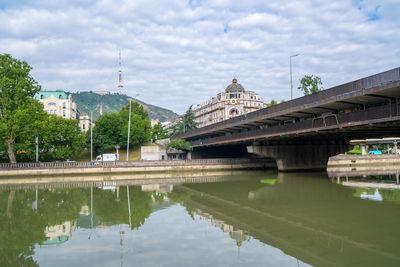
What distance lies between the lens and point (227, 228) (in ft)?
43.9

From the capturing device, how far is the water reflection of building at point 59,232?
39.2 ft

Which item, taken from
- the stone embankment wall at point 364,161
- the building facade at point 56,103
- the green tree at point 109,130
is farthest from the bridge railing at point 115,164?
the building facade at point 56,103

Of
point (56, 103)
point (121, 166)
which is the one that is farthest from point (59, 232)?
point (56, 103)

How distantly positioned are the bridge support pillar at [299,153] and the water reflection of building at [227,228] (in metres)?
30.3

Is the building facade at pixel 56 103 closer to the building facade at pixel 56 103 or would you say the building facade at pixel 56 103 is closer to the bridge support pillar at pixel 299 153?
the building facade at pixel 56 103

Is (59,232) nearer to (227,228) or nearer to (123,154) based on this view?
(227,228)

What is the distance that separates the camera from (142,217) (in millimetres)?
16078

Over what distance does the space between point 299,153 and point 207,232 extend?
38028 mm

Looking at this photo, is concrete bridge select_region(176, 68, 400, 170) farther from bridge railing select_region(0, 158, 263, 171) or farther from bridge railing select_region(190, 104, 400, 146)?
bridge railing select_region(0, 158, 263, 171)

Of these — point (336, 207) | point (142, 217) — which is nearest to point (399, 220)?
point (336, 207)

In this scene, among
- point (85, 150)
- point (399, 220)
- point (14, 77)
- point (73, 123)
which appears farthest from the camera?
point (85, 150)

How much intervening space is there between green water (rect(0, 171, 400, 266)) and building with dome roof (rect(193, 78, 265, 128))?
98560 mm

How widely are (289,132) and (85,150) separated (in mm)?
54374

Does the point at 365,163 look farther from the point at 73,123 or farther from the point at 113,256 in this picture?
the point at 113,256
